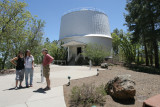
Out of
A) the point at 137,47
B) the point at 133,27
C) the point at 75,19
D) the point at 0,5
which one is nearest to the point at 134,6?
the point at 133,27

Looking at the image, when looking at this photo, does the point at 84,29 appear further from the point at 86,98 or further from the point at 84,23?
the point at 86,98

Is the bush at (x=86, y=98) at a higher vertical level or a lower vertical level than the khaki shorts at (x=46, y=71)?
lower

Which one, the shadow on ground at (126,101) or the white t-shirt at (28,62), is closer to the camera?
the shadow on ground at (126,101)

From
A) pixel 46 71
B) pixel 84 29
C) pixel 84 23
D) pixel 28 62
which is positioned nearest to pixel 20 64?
pixel 28 62

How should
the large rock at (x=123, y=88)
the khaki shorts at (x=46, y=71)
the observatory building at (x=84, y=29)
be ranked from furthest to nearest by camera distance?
the observatory building at (x=84, y=29), the khaki shorts at (x=46, y=71), the large rock at (x=123, y=88)

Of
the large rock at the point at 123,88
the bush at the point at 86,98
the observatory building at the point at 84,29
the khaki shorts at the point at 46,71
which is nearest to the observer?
the bush at the point at 86,98

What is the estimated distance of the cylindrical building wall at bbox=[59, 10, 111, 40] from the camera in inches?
971

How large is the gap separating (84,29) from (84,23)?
1.30m

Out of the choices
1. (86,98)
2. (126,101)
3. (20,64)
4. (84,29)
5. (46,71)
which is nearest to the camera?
(86,98)

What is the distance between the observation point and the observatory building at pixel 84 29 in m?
23.9

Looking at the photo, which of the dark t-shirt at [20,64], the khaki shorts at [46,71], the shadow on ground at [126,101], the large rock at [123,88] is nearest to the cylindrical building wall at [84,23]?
the dark t-shirt at [20,64]

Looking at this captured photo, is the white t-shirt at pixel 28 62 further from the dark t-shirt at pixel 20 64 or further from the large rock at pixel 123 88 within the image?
the large rock at pixel 123 88

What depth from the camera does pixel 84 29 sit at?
24578 millimetres

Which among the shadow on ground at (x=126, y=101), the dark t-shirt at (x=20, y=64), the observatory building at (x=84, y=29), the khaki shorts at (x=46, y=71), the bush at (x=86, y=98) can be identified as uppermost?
the observatory building at (x=84, y=29)
